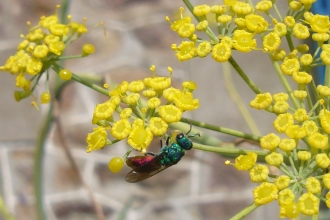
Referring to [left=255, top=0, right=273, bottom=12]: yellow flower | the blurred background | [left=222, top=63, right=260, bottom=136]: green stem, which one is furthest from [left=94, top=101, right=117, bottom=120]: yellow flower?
the blurred background

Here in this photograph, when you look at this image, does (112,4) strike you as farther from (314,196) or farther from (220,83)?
(314,196)

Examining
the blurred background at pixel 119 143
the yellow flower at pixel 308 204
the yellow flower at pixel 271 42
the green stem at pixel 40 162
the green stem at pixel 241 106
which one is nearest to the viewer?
the yellow flower at pixel 308 204

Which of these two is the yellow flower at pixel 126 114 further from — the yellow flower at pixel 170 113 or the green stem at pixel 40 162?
the green stem at pixel 40 162

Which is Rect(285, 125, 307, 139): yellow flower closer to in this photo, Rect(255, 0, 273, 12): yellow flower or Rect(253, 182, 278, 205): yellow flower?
Rect(253, 182, 278, 205): yellow flower

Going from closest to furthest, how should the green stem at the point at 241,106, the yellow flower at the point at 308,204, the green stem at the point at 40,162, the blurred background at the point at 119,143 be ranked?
the yellow flower at the point at 308,204, the green stem at the point at 40,162, the green stem at the point at 241,106, the blurred background at the point at 119,143

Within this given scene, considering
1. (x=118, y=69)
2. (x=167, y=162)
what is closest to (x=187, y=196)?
(x=118, y=69)

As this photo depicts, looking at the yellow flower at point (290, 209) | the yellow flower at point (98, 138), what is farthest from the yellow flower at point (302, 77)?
the yellow flower at point (98, 138)
